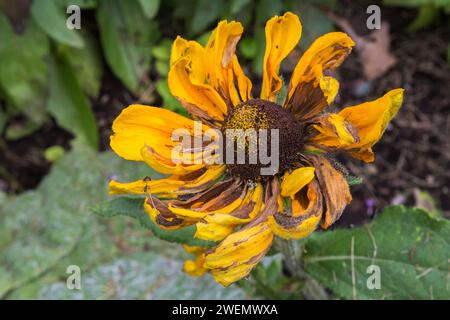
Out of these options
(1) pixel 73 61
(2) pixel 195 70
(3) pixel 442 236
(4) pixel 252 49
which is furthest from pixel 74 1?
(3) pixel 442 236

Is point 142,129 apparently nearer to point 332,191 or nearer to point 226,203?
point 226,203

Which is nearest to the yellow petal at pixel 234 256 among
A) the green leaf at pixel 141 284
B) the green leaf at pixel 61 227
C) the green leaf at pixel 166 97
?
the green leaf at pixel 141 284

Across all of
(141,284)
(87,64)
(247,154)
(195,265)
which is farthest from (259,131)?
(87,64)

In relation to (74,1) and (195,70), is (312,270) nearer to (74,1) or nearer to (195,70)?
(195,70)

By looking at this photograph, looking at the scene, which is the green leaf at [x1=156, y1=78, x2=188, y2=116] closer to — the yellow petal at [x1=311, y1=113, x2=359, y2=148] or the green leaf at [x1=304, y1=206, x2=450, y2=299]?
the green leaf at [x1=304, y1=206, x2=450, y2=299]

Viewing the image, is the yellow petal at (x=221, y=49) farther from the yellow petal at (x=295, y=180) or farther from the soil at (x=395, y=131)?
the soil at (x=395, y=131)

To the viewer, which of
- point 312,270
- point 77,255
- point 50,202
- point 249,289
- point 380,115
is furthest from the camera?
point 50,202

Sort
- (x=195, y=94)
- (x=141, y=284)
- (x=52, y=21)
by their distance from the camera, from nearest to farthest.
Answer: (x=195, y=94) < (x=141, y=284) < (x=52, y=21)
